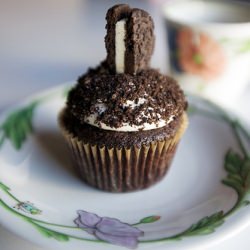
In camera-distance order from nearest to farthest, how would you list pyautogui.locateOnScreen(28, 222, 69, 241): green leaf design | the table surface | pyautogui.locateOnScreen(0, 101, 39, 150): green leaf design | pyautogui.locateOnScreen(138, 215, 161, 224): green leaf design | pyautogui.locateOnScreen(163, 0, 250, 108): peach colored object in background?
pyautogui.locateOnScreen(28, 222, 69, 241): green leaf design, pyautogui.locateOnScreen(138, 215, 161, 224): green leaf design, pyautogui.locateOnScreen(0, 101, 39, 150): green leaf design, pyautogui.locateOnScreen(163, 0, 250, 108): peach colored object in background, the table surface

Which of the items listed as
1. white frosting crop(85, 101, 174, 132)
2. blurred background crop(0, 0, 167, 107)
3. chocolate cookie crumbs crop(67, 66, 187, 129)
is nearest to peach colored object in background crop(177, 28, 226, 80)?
blurred background crop(0, 0, 167, 107)

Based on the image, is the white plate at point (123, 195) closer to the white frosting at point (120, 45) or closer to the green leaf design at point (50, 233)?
the green leaf design at point (50, 233)

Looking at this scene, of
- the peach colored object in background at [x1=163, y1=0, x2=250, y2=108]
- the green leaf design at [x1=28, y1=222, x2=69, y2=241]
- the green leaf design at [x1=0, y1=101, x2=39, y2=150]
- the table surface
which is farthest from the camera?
the table surface

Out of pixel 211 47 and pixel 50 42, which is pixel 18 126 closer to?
pixel 211 47

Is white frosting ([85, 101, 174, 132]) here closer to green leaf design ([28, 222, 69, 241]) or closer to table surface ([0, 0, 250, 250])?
green leaf design ([28, 222, 69, 241])

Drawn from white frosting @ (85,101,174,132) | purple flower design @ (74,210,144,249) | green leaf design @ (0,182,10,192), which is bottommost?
purple flower design @ (74,210,144,249)

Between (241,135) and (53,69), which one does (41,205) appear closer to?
(241,135)

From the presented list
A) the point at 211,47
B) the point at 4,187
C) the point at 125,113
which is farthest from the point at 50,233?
the point at 211,47
